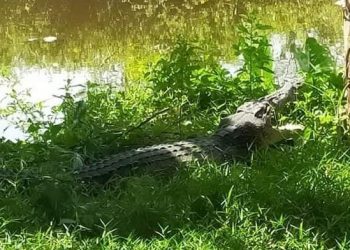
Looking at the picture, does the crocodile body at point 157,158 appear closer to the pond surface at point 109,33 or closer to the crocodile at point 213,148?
the crocodile at point 213,148

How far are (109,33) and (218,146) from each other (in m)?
3.91

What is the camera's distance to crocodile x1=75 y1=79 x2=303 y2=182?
13.0 feet

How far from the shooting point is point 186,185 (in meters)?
3.73

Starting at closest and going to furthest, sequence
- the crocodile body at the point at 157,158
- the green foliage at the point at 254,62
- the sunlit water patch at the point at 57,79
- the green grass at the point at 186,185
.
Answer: the green grass at the point at 186,185 < the crocodile body at the point at 157,158 < the green foliage at the point at 254,62 < the sunlit water patch at the point at 57,79

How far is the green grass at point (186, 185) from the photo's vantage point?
326 centimetres

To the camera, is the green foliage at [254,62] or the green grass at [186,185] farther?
the green foliage at [254,62]

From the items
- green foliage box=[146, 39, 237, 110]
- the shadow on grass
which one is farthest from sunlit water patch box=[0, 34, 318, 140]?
the shadow on grass

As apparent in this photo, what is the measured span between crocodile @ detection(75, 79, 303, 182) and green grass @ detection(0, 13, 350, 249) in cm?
9

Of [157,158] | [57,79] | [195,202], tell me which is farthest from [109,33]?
[195,202]

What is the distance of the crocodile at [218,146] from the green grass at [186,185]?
0.30 ft

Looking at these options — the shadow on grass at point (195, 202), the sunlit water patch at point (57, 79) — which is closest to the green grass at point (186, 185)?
the shadow on grass at point (195, 202)

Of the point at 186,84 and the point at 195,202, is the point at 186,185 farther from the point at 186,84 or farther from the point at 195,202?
the point at 186,84

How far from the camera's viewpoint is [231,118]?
451 centimetres

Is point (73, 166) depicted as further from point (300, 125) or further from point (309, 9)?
point (309, 9)
